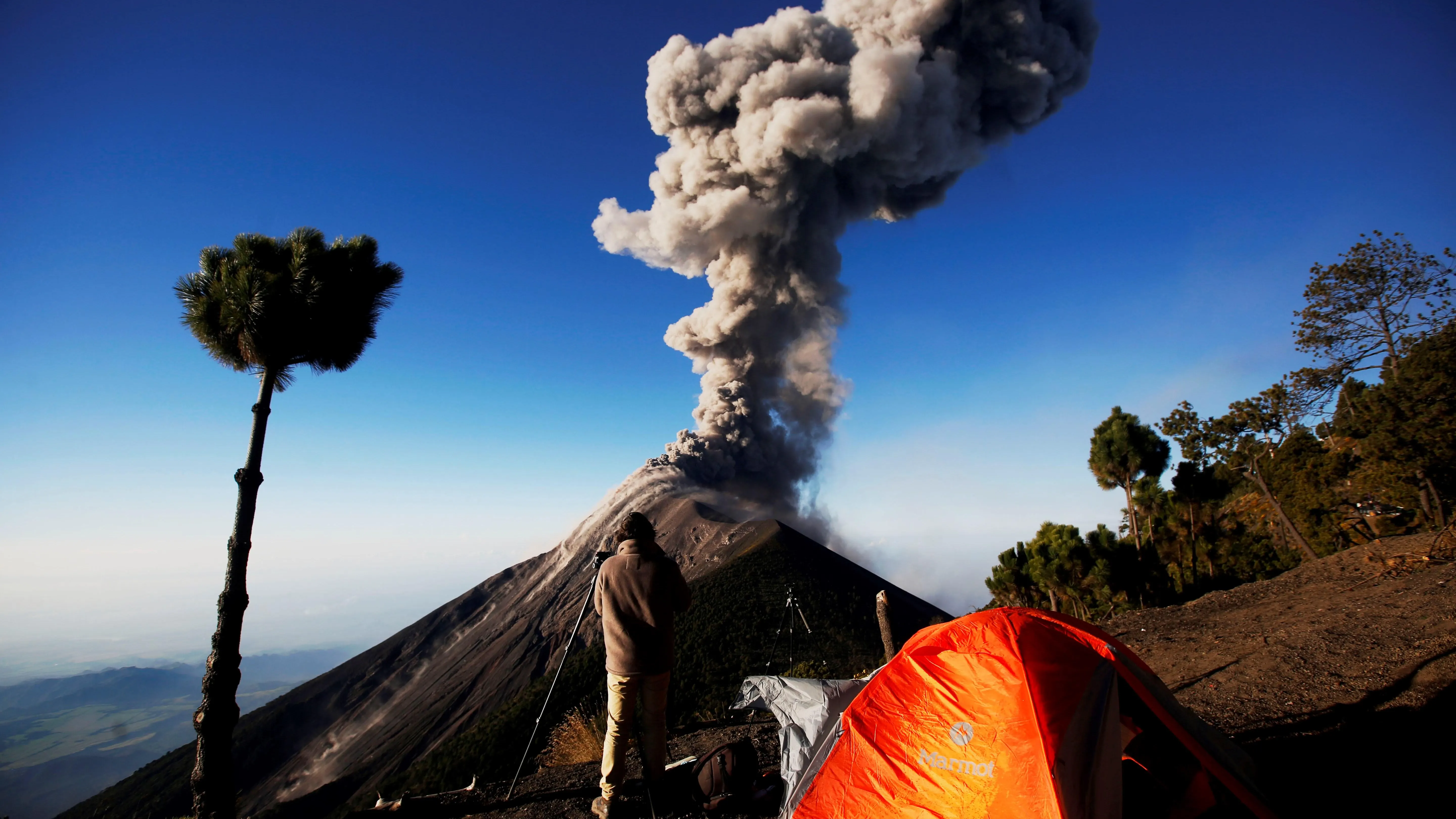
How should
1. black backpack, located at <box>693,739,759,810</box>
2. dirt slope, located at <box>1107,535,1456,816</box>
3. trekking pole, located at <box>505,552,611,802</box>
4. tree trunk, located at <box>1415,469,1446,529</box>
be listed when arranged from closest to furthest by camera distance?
dirt slope, located at <box>1107,535,1456,816</box>, black backpack, located at <box>693,739,759,810</box>, trekking pole, located at <box>505,552,611,802</box>, tree trunk, located at <box>1415,469,1446,529</box>

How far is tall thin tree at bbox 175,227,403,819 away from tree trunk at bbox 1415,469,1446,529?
2059 centimetres

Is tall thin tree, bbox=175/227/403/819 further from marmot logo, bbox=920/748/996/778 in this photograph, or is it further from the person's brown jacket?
marmot logo, bbox=920/748/996/778

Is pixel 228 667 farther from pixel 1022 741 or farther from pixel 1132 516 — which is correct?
pixel 1132 516

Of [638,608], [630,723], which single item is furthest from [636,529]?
[630,723]

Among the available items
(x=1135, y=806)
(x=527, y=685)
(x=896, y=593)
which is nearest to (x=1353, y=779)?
(x=1135, y=806)

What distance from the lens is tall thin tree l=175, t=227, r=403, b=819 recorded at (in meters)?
7.36

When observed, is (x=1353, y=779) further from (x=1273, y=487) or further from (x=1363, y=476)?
(x=1273, y=487)

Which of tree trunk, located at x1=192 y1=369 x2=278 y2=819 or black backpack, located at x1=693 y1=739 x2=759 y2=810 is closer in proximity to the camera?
black backpack, located at x1=693 y1=739 x2=759 y2=810

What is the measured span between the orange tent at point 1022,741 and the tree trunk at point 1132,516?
857 inches

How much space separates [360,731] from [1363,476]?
51.9m

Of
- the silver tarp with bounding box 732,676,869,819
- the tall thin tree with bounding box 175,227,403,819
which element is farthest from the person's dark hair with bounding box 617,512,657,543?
the tall thin tree with bounding box 175,227,403,819

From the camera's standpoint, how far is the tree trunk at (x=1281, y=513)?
1839 centimetres

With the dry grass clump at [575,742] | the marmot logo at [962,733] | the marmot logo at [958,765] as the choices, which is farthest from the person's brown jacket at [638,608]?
the dry grass clump at [575,742]

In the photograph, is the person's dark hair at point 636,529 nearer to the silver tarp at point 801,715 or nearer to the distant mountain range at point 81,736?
the silver tarp at point 801,715
